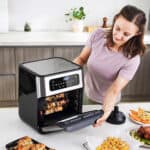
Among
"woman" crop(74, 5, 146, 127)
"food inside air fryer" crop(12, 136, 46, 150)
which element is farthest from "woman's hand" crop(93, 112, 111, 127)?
"food inside air fryer" crop(12, 136, 46, 150)

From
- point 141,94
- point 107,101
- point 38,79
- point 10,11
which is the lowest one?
point 141,94

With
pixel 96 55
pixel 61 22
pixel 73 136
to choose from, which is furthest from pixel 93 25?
pixel 73 136

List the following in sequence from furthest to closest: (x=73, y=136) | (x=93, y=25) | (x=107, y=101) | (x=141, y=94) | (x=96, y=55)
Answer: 1. (x=93, y=25)
2. (x=141, y=94)
3. (x=96, y=55)
4. (x=107, y=101)
5. (x=73, y=136)

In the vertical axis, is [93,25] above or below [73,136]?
above

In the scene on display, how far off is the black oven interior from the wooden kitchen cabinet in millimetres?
1718

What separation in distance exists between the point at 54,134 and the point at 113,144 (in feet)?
1.00

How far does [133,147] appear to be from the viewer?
1.52 metres

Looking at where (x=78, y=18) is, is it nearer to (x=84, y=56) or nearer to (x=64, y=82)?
(x=84, y=56)

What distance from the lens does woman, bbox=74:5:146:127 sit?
5.78ft

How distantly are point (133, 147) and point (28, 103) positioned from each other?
1.79 feet

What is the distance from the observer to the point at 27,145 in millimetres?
1461

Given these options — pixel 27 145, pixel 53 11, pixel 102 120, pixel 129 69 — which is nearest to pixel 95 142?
pixel 102 120

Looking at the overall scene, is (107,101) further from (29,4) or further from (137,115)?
(29,4)

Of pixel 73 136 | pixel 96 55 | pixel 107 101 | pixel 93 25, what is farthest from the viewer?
pixel 93 25
